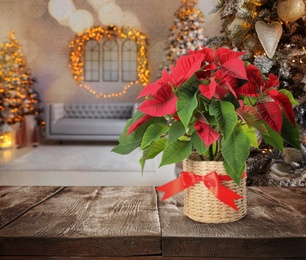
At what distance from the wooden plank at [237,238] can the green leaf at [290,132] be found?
187 mm

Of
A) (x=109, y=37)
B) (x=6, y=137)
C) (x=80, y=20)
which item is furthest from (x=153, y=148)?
(x=80, y=20)

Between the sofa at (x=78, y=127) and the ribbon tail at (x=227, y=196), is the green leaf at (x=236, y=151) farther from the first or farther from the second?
the sofa at (x=78, y=127)

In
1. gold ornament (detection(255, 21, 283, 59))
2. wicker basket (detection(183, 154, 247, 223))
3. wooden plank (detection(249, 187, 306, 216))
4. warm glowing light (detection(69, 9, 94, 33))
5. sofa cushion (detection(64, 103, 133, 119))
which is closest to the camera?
wicker basket (detection(183, 154, 247, 223))

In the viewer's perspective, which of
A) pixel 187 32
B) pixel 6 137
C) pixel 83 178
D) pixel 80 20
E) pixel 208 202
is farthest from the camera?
pixel 80 20

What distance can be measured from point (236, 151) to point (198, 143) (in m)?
0.08

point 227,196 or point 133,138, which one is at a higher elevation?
point 133,138

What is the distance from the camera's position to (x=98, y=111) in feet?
31.6

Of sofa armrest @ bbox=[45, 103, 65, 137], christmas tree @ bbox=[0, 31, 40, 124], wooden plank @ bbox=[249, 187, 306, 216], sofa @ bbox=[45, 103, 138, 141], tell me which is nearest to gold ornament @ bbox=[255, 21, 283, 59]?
wooden plank @ bbox=[249, 187, 306, 216]

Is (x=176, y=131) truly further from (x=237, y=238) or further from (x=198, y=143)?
(x=237, y=238)

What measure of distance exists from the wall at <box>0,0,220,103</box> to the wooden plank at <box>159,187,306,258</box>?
9.19 metres

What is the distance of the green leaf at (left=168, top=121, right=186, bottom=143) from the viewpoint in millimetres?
812

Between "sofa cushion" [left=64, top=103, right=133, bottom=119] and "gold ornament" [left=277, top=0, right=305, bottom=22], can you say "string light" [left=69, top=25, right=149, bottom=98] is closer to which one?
"sofa cushion" [left=64, top=103, right=133, bottom=119]

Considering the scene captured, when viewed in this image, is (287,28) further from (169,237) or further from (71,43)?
(71,43)

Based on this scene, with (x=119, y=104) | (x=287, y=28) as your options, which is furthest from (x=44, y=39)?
(x=287, y=28)
